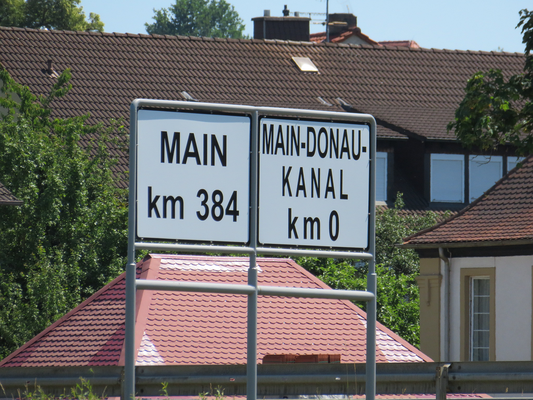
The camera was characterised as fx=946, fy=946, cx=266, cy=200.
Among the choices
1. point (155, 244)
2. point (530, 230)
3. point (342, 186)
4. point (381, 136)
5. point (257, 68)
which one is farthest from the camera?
point (257, 68)

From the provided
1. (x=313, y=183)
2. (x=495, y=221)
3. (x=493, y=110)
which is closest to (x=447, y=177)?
(x=495, y=221)

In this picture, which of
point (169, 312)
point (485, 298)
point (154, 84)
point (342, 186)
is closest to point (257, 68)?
point (154, 84)

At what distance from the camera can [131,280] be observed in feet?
18.0

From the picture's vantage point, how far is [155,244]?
5.55 meters

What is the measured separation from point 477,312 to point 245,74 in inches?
686

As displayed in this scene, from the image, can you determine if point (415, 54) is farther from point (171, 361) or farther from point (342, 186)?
point (342, 186)

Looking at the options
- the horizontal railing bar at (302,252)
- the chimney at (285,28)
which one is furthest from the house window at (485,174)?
the horizontal railing bar at (302,252)

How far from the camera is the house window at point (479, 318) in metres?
20.0

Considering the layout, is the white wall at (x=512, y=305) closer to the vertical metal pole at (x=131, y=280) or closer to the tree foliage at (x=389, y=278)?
the tree foliage at (x=389, y=278)

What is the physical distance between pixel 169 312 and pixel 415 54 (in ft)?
84.5

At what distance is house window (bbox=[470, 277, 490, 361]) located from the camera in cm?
1997

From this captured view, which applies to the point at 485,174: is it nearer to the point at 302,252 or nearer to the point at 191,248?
the point at 302,252

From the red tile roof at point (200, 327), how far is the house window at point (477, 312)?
3.80 metres

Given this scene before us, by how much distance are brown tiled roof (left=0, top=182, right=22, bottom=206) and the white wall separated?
31.0 ft
